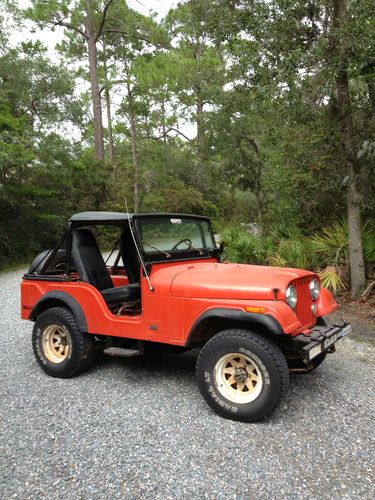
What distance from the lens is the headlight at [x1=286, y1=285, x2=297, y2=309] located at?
3.15m

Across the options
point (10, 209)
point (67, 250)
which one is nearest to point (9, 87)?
point (10, 209)

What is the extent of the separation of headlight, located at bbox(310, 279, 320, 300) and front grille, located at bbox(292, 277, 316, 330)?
0.21 ft

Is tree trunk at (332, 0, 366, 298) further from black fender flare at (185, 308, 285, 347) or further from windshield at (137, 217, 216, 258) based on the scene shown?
black fender flare at (185, 308, 285, 347)

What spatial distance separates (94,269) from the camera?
4418 millimetres

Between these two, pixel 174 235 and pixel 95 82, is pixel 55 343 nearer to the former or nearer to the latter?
pixel 174 235

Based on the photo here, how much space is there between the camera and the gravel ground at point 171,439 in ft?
7.91

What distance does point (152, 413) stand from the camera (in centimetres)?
332

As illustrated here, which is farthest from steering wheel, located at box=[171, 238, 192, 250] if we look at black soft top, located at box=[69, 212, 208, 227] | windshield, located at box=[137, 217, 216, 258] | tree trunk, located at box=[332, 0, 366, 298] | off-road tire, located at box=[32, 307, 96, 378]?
tree trunk, located at box=[332, 0, 366, 298]

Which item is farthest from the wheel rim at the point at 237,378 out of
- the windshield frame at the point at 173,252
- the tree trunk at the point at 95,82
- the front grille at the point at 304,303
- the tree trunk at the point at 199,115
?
the tree trunk at the point at 199,115

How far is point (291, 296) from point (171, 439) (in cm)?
144

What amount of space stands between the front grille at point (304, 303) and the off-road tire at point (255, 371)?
485 millimetres

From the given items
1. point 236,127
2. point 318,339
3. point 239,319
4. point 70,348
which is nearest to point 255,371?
point 239,319

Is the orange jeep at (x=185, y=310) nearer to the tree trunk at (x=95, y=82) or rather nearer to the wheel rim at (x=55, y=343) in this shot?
the wheel rim at (x=55, y=343)

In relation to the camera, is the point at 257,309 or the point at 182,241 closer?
the point at 257,309
